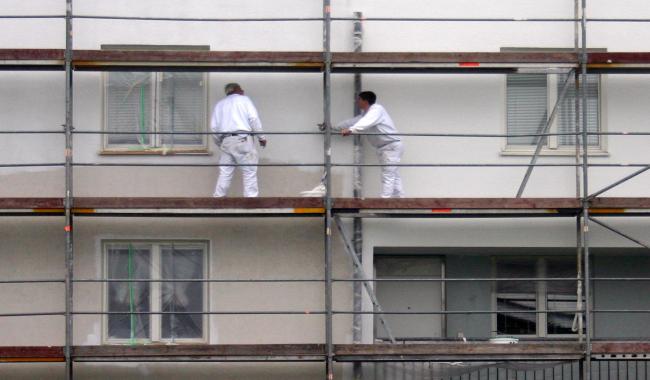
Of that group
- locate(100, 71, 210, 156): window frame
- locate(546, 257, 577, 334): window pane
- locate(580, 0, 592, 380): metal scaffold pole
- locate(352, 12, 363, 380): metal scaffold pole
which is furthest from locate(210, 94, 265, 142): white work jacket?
locate(546, 257, 577, 334): window pane

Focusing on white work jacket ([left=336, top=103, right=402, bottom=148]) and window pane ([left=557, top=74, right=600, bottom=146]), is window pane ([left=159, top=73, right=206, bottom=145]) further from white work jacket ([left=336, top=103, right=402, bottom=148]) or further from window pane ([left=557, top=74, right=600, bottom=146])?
window pane ([left=557, top=74, right=600, bottom=146])

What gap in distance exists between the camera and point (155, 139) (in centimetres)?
2078

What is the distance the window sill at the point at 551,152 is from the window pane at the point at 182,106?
377cm

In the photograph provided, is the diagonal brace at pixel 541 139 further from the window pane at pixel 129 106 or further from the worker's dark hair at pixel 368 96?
the window pane at pixel 129 106

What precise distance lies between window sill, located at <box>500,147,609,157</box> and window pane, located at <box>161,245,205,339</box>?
3960mm

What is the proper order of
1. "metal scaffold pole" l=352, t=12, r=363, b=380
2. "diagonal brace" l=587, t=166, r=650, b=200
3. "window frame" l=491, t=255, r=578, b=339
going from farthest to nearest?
"window frame" l=491, t=255, r=578, b=339, "metal scaffold pole" l=352, t=12, r=363, b=380, "diagonal brace" l=587, t=166, r=650, b=200

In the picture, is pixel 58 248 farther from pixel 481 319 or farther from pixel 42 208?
pixel 481 319

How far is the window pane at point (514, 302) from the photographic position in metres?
21.6

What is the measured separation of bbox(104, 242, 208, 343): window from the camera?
2055 cm

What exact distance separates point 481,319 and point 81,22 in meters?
6.28

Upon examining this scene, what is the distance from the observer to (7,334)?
66.4ft

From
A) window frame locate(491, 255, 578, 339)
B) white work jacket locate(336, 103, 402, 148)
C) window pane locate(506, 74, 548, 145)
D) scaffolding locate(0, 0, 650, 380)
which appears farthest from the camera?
window frame locate(491, 255, 578, 339)

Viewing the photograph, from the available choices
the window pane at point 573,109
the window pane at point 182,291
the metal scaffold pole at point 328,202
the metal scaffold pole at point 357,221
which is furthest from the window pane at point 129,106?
the window pane at point 573,109

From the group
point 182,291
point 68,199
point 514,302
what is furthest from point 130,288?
point 514,302
